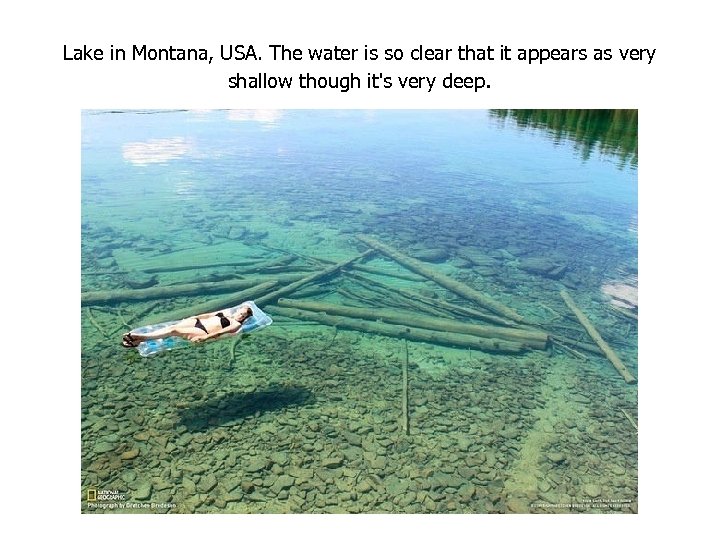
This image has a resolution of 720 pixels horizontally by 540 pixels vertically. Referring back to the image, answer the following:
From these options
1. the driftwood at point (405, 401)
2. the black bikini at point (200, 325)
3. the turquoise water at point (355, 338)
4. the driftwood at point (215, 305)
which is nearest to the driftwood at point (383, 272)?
the turquoise water at point (355, 338)

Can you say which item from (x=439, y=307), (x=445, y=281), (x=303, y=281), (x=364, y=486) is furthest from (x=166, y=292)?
(x=364, y=486)

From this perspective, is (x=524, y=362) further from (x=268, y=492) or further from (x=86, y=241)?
(x=86, y=241)

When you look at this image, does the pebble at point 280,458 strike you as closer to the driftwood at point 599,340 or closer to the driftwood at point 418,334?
the driftwood at point 418,334

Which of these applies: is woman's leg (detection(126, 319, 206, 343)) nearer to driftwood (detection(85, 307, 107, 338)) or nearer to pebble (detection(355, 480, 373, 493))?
driftwood (detection(85, 307, 107, 338))

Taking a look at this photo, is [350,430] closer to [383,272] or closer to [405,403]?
[405,403]

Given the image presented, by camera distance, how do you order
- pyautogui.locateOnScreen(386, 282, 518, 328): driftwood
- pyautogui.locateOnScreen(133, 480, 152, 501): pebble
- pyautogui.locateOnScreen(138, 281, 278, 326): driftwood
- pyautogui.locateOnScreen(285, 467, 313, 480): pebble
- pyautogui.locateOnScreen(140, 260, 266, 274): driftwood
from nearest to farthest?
pyautogui.locateOnScreen(133, 480, 152, 501): pebble
pyautogui.locateOnScreen(285, 467, 313, 480): pebble
pyautogui.locateOnScreen(138, 281, 278, 326): driftwood
pyautogui.locateOnScreen(386, 282, 518, 328): driftwood
pyautogui.locateOnScreen(140, 260, 266, 274): driftwood

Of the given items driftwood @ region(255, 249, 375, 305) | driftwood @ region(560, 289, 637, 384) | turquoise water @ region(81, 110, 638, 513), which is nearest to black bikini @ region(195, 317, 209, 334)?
turquoise water @ region(81, 110, 638, 513)
